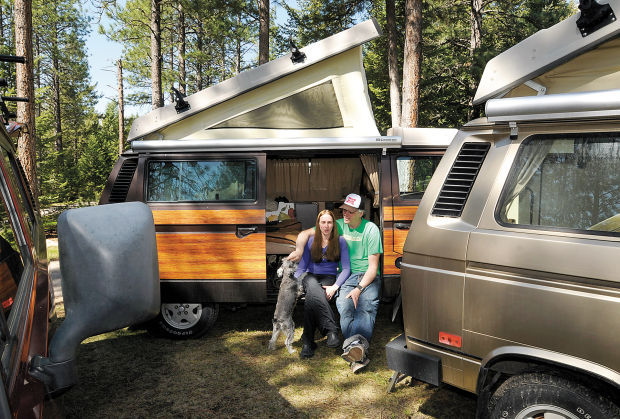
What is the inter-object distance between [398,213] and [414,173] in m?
0.54

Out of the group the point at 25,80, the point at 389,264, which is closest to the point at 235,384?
the point at 389,264

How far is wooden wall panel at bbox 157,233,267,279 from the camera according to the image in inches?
184

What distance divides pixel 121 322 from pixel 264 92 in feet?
14.5

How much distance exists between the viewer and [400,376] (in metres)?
3.67

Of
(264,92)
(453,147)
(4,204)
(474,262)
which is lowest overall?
(474,262)

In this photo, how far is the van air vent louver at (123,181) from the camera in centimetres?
504

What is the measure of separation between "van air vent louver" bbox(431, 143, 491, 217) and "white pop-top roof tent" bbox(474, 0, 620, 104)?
0.33 metres

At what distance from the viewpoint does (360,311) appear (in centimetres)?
443

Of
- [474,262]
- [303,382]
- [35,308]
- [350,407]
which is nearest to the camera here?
[35,308]

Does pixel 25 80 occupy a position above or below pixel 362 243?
above

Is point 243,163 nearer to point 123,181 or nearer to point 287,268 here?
point 287,268

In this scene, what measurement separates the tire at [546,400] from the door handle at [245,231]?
113 inches

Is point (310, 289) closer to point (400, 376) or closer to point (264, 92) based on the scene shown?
point (400, 376)

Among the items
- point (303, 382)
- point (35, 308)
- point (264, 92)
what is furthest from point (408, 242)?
point (264, 92)
